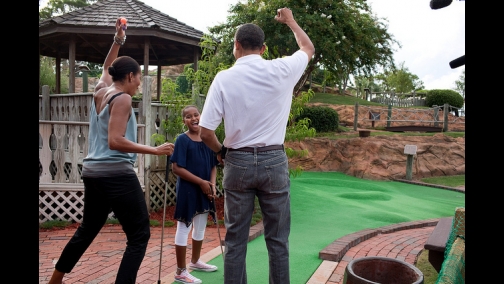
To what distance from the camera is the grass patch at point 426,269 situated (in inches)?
165

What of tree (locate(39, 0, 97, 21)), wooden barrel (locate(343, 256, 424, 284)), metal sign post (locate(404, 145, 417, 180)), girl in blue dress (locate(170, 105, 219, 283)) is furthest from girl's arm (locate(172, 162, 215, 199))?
tree (locate(39, 0, 97, 21))

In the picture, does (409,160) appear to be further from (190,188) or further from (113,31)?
(190,188)

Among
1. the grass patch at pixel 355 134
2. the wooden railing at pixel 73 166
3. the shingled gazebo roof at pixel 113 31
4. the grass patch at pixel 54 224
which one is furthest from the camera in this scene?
the grass patch at pixel 355 134

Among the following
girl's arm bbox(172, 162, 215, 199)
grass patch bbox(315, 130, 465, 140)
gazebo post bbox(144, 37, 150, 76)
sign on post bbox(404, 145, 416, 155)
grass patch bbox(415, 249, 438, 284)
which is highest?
gazebo post bbox(144, 37, 150, 76)

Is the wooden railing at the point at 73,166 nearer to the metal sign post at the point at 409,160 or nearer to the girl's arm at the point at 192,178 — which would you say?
the girl's arm at the point at 192,178

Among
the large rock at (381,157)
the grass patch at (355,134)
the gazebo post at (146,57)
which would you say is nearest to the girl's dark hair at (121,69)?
the gazebo post at (146,57)

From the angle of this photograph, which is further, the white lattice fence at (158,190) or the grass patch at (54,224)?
the white lattice fence at (158,190)

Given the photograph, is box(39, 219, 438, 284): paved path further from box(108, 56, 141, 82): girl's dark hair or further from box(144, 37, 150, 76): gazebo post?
box(144, 37, 150, 76): gazebo post

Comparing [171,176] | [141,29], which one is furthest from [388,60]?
[171,176]

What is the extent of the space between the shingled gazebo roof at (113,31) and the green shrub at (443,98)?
66.5ft

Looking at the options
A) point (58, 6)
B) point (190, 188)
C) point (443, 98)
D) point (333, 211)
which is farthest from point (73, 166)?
point (58, 6)

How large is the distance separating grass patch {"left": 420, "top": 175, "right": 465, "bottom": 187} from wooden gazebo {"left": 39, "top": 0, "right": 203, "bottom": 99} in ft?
25.9

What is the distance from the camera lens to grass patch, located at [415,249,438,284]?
419cm
